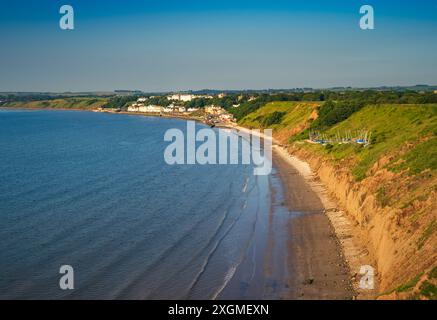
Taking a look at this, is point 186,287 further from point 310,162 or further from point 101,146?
point 101,146

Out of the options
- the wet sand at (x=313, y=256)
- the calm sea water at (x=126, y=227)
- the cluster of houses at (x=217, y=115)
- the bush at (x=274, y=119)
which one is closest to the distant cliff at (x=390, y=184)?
the wet sand at (x=313, y=256)

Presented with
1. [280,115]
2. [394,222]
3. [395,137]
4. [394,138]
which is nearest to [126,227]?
[394,222]

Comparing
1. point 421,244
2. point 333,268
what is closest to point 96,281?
point 333,268

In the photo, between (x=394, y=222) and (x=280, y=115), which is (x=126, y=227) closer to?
(x=394, y=222)

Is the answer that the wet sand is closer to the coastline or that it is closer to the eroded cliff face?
the coastline

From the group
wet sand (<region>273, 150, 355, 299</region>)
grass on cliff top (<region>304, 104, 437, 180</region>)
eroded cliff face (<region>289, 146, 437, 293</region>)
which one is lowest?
wet sand (<region>273, 150, 355, 299</region>)

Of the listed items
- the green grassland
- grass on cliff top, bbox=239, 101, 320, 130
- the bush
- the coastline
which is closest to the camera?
the coastline

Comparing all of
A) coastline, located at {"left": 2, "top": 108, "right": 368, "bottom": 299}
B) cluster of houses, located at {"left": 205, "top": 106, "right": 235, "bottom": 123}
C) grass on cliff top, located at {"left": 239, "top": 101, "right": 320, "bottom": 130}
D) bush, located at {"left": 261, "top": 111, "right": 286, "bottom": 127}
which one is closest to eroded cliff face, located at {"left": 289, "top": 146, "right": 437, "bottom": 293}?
coastline, located at {"left": 2, "top": 108, "right": 368, "bottom": 299}
